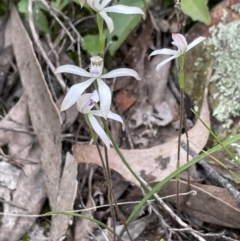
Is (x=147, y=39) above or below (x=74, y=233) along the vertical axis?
above

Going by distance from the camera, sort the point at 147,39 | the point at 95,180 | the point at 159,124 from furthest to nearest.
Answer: the point at 147,39 < the point at 159,124 < the point at 95,180

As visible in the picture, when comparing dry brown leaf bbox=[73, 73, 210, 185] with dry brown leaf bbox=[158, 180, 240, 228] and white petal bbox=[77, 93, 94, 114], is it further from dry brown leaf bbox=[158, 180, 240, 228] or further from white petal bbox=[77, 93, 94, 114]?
white petal bbox=[77, 93, 94, 114]

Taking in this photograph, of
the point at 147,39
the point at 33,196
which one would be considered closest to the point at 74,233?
the point at 33,196

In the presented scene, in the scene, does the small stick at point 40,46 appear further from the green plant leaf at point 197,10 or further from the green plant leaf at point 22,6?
the green plant leaf at point 197,10

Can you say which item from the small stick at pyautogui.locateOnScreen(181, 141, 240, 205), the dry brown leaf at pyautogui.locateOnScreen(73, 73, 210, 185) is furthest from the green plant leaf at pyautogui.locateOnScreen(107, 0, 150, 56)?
the small stick at pyautogui.locateOnScreen(181, 141, 240, 205)

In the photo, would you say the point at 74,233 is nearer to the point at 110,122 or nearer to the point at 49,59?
the point at 110,122
